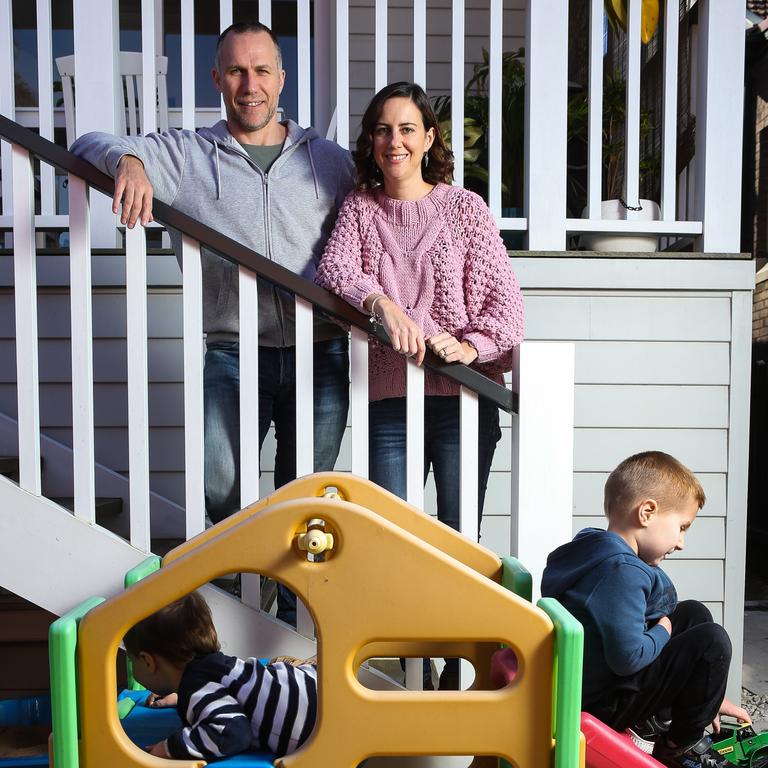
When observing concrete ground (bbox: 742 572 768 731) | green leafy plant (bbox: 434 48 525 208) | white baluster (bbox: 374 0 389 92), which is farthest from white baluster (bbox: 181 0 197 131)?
concrete ground (bbox: 742 572 768 731)

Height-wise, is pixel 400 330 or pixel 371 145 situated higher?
pixel 371 145

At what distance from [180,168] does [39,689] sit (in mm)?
1986

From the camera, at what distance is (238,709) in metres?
1.54

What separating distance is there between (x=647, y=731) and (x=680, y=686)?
0.18 metres

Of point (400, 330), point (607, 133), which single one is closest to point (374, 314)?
point (400, 330)

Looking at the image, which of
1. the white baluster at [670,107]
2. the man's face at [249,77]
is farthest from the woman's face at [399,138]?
the white baluster at [670,107]

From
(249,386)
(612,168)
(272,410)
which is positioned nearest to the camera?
(249,386)

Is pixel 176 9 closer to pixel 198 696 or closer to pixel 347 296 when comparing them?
pixel 347 296

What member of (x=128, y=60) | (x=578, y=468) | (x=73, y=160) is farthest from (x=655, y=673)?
(x=128, y=60)

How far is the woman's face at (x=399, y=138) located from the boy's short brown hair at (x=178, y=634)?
1.17 metres

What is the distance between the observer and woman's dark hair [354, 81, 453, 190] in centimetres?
212

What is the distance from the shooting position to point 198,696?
1.54 m

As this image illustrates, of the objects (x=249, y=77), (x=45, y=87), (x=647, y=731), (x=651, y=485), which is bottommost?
(x=647, y=731)

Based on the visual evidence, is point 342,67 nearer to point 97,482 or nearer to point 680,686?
point 97,482
